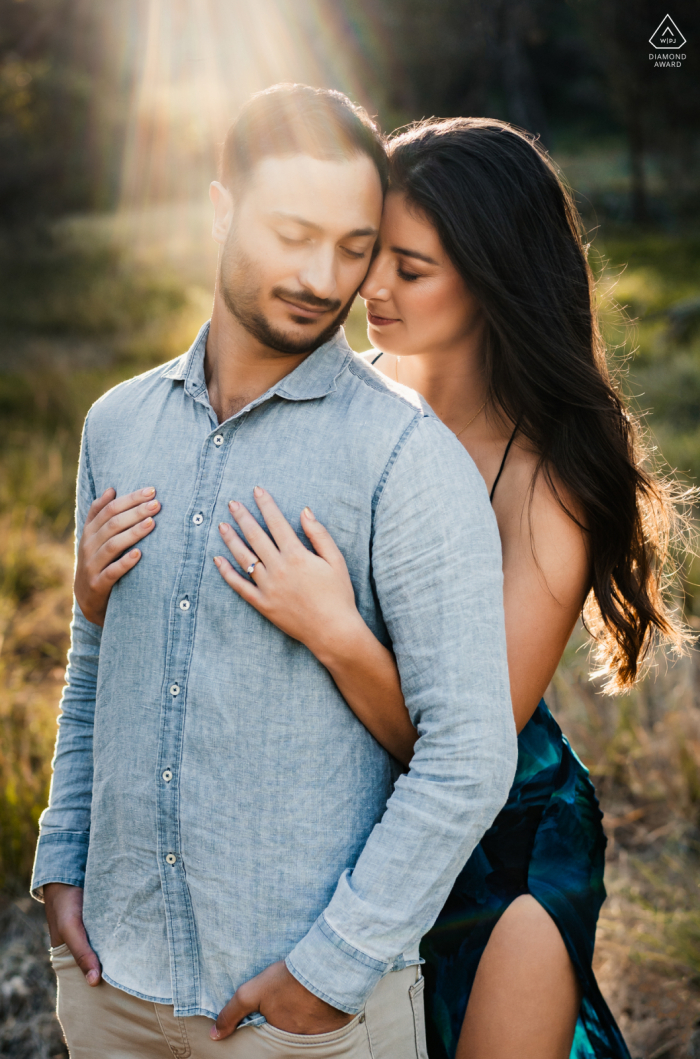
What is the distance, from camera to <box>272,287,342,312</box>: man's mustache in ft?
4.96

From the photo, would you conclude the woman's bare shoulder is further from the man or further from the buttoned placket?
the buttoned placket

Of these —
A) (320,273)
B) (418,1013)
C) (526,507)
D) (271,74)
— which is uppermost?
(271,74)

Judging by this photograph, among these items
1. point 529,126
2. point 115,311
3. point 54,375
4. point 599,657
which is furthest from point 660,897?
point 529,126

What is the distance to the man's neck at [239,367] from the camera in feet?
5.34

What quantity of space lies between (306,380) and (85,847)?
1102 mm

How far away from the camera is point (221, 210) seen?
5.48 ft

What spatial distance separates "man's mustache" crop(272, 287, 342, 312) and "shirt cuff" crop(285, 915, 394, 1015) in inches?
41.8

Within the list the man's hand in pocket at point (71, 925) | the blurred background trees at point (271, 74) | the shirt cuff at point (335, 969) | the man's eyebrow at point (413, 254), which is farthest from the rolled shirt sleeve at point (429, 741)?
the blurred background trees at point (271, 74)

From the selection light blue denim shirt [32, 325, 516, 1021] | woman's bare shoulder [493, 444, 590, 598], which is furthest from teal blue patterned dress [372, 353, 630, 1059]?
light blue denim shirt [32, 325, 516, 1021]

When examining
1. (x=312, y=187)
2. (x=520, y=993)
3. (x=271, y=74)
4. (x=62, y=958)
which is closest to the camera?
(x=312, y=187)

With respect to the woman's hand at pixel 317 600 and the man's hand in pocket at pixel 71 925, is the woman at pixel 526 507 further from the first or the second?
the man's hand in pocket at pixel 71 925

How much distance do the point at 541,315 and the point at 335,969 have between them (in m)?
1.47

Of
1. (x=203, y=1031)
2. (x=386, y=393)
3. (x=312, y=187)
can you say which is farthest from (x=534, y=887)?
(x=312, y=187)

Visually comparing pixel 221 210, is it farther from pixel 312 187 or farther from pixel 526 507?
pixel 526 507
